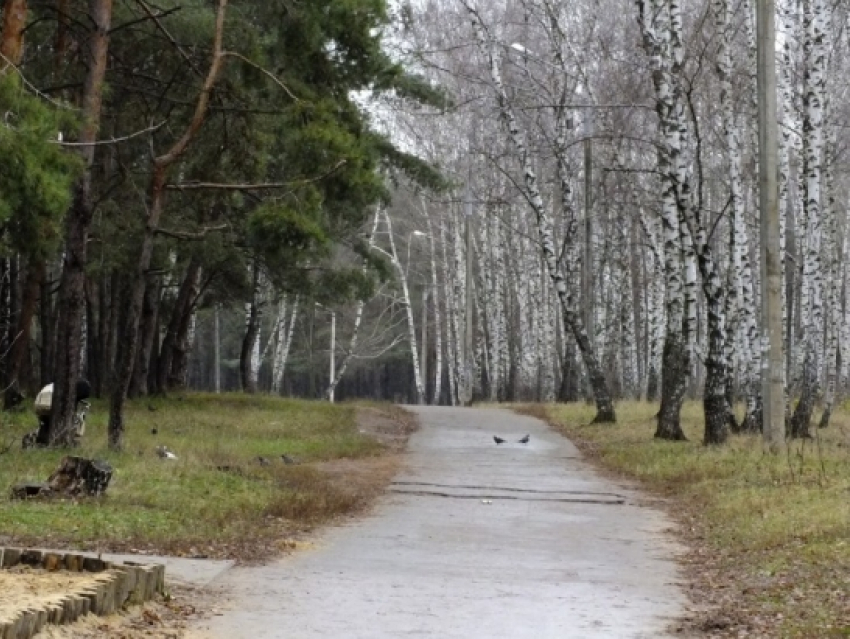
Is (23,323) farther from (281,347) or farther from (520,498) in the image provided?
(281,347)

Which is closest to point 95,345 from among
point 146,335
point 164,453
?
point 146,335

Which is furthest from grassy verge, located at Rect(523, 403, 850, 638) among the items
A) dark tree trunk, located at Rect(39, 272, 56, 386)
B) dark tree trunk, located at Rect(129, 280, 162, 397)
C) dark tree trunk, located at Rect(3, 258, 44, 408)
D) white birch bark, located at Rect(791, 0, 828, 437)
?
dark tree trunk, located at Rect(39, 272, 56, 386)

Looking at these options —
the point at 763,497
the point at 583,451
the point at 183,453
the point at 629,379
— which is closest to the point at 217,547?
the point at 763,497

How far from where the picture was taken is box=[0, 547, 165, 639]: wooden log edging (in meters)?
6.84

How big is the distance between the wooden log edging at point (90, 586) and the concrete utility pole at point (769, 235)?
39.5ft

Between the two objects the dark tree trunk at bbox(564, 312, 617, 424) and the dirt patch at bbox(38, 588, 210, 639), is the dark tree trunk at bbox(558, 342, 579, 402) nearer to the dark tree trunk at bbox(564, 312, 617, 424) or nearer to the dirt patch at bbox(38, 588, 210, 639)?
the dark tree trunk at bbox(564, 312, 617, 424)

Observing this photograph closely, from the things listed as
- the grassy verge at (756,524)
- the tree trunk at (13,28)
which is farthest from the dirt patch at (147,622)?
the tree trunk at (13,28)

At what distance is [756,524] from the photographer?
13.2 meters

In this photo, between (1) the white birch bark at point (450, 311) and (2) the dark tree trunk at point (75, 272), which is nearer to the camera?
(2) the dark tree trunk at point (75, 272)

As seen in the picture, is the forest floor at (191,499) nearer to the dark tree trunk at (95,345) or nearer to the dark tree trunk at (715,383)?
the dark tree trunk at (715,383)

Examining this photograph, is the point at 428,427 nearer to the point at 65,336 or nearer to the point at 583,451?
the point at 583,451

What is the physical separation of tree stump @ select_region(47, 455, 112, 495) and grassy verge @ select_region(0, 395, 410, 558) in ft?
0.66

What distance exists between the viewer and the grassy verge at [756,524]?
29.8ft

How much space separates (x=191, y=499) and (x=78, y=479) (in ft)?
3.98
